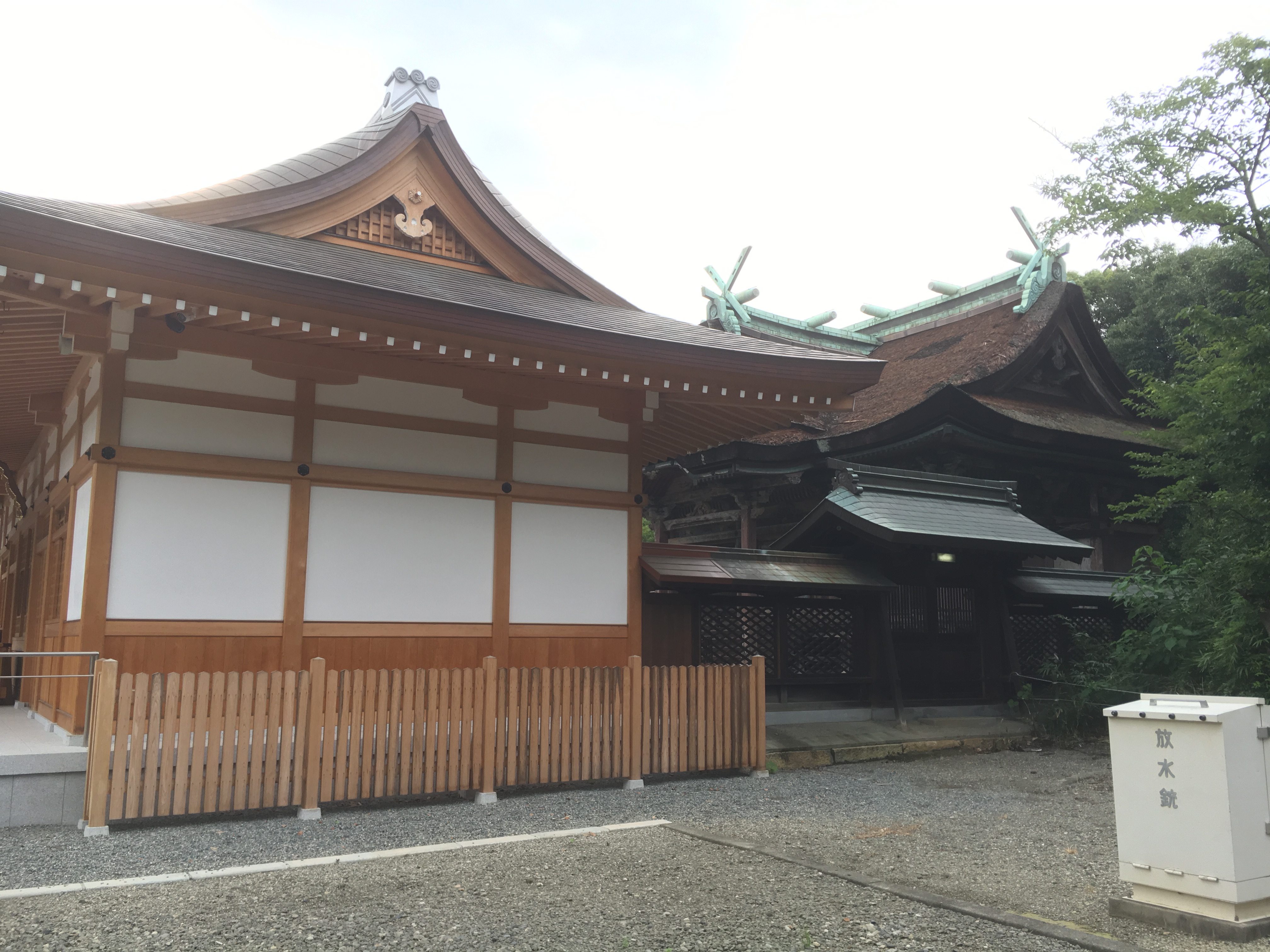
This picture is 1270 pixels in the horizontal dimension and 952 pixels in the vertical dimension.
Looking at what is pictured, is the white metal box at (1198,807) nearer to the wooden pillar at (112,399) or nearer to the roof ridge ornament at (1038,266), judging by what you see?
the wooden pillar at (112,399)

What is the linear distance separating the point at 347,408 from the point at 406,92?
12.5 ft

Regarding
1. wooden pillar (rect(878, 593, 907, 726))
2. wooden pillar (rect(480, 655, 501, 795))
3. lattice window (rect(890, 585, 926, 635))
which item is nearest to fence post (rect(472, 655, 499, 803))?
wooden pillar (rect(480, 655, 501, 795))

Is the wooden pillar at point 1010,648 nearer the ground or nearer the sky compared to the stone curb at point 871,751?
nearer the sky

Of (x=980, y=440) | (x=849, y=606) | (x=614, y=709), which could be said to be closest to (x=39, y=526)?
(x=614, y=709)

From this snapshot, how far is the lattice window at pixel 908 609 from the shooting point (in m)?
10.8

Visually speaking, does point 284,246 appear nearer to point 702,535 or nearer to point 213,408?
point 213,408

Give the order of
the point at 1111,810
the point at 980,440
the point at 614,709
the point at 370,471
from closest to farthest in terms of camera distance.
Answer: the point at 1111,810
the point at 614,709
the point at 370,471
the point at 980,440

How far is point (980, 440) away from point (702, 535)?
193 inches

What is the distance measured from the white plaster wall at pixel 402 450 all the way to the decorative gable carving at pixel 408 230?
1.97 metres

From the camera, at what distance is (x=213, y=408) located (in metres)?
7.35

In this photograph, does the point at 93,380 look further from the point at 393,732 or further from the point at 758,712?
the point at 758,712

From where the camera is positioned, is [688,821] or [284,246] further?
[284,246]

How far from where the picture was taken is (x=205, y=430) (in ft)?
24.0

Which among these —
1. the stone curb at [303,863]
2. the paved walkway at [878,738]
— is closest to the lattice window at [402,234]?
the paved walkway at [878,738]
